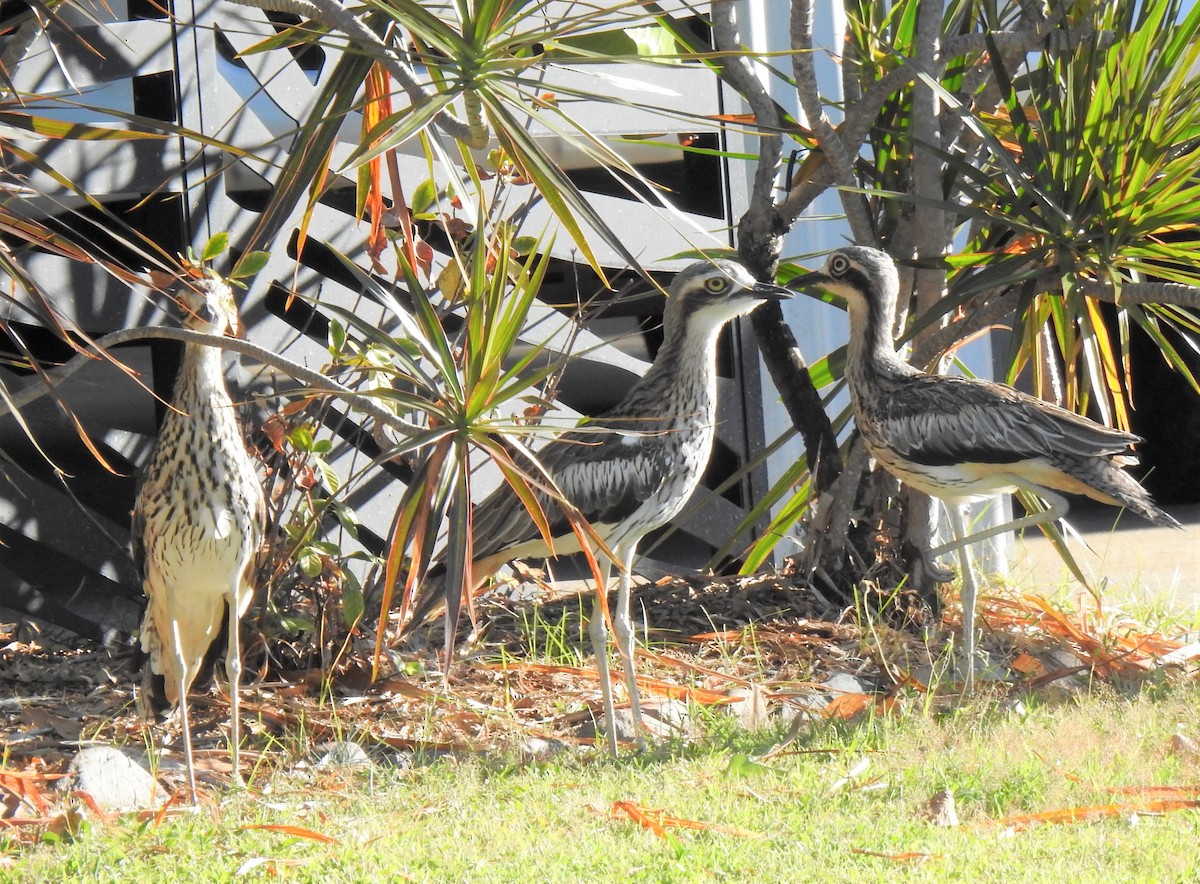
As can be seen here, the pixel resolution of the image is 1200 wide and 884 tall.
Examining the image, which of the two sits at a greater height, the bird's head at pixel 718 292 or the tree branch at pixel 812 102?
the tree branch at pixel 812 102

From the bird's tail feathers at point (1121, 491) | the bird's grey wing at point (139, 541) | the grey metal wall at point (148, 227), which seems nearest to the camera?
→ the bird's grey wing at point (139, 541)

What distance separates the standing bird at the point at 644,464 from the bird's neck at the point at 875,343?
0.71 metres

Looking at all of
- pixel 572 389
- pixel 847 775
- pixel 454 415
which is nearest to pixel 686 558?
pixel 572 389

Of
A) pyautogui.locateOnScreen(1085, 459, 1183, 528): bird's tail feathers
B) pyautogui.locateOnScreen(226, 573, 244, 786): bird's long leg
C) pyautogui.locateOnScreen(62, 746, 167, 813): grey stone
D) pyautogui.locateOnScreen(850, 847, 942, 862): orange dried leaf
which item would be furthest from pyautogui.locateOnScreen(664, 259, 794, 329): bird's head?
pyautogui.locateOnScreen(62, 746, 167, 813): grey stone

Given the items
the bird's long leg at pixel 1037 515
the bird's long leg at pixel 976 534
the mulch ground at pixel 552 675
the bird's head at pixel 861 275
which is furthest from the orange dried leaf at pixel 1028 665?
the bird's head at pixel 861 275

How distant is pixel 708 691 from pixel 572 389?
6.90 metres

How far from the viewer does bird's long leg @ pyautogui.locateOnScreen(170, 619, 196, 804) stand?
4.29 m

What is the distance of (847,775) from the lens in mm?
4203

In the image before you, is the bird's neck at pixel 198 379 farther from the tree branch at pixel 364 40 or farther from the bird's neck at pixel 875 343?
the bird's neck at pixel 875 343

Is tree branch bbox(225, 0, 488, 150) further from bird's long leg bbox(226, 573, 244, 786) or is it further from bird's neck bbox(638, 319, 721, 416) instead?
bird's long leg bbox(226, 573, 244, 786)

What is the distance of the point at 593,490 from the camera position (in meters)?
5.20

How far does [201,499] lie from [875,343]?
9.56 feet

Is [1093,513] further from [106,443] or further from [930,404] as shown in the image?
[106,443]

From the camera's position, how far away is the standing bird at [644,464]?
5.07m
